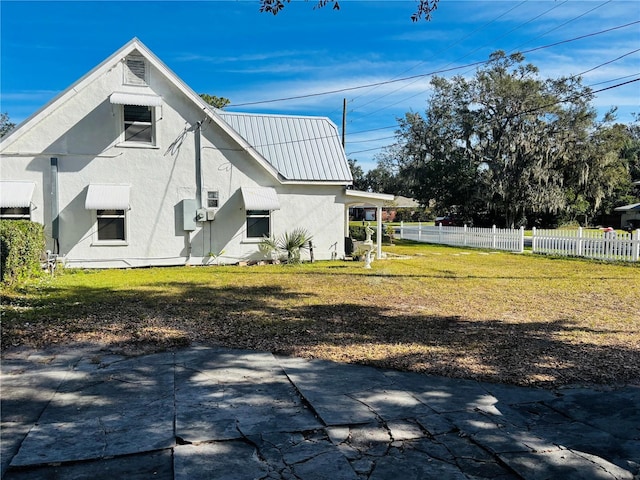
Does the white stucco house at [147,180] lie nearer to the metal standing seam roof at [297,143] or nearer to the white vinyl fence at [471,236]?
the metal standing seam roof at [297,143]

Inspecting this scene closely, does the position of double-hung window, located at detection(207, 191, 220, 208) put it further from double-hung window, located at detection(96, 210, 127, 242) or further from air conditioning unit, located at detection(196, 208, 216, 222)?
double-hung window, located at detection(96, 210, 127, 242)

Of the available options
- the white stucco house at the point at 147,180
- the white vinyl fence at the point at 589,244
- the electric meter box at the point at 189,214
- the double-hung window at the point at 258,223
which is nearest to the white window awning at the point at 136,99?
the white stucco house at the point at 147,180

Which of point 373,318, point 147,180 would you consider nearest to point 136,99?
point 147,180

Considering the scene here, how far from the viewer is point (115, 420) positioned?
13.0 ft

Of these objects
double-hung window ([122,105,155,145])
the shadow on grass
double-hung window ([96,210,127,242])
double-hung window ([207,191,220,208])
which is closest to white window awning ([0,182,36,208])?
double-hung window ([96,210,127,242])

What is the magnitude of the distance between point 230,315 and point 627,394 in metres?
5.75

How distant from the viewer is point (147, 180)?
51.5ft

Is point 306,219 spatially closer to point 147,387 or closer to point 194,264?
point 194,264

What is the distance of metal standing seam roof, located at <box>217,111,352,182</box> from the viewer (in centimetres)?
1788

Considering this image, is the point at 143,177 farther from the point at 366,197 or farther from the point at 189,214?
the point at 366,197

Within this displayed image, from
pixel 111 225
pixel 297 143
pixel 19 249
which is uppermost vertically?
pixel 297 143

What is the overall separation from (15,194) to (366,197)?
11389mm

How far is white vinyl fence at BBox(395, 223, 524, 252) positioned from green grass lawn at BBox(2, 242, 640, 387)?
7861mm

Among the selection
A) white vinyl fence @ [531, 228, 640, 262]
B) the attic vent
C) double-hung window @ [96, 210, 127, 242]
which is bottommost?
white vinyl fence @ [531, 228, 640, 262]
